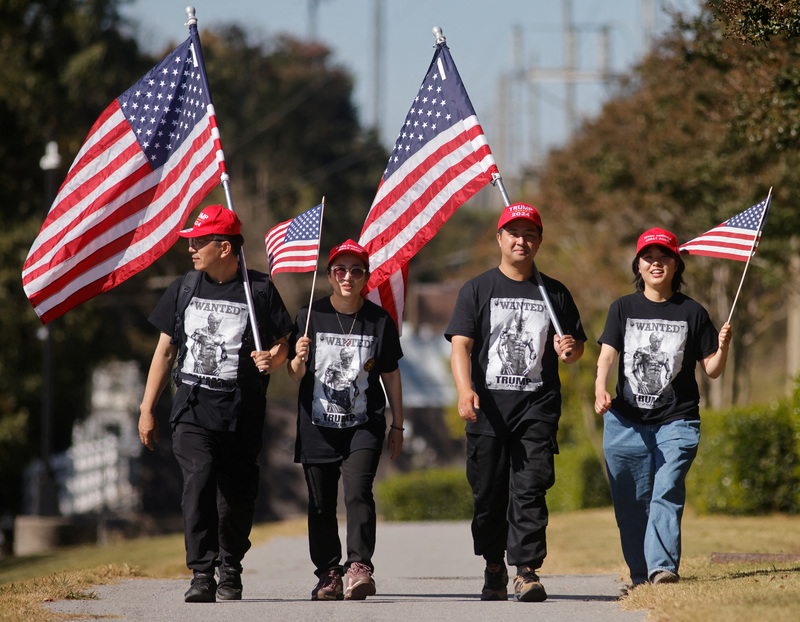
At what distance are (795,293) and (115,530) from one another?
16.0 meters

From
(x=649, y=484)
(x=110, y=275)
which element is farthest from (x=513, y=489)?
(x=110, y=275)

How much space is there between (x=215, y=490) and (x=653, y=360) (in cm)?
266

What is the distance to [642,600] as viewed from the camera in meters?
6.14

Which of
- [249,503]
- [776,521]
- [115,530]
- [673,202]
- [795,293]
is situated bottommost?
[115,530]

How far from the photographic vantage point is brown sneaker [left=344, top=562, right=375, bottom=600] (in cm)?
662

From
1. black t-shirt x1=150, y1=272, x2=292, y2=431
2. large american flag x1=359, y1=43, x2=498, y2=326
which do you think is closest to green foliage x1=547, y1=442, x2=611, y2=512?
large american flag x1=359, y1=43, x2=498, y2=326

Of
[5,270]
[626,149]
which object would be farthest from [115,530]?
[626,149]

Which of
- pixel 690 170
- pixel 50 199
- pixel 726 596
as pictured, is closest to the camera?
pixel 726 596

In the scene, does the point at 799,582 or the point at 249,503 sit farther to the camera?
the point at 249,503

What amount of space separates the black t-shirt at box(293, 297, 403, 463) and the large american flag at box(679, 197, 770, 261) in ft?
7.19

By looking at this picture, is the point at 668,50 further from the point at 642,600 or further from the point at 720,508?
the point at 642,600

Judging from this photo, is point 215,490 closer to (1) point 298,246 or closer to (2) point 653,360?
(1) point 298,246

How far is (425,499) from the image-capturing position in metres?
24.5

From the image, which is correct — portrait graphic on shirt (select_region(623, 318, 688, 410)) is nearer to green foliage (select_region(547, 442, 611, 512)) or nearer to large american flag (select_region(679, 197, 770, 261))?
large american flag (select_region(679, 197, 770, 261))
